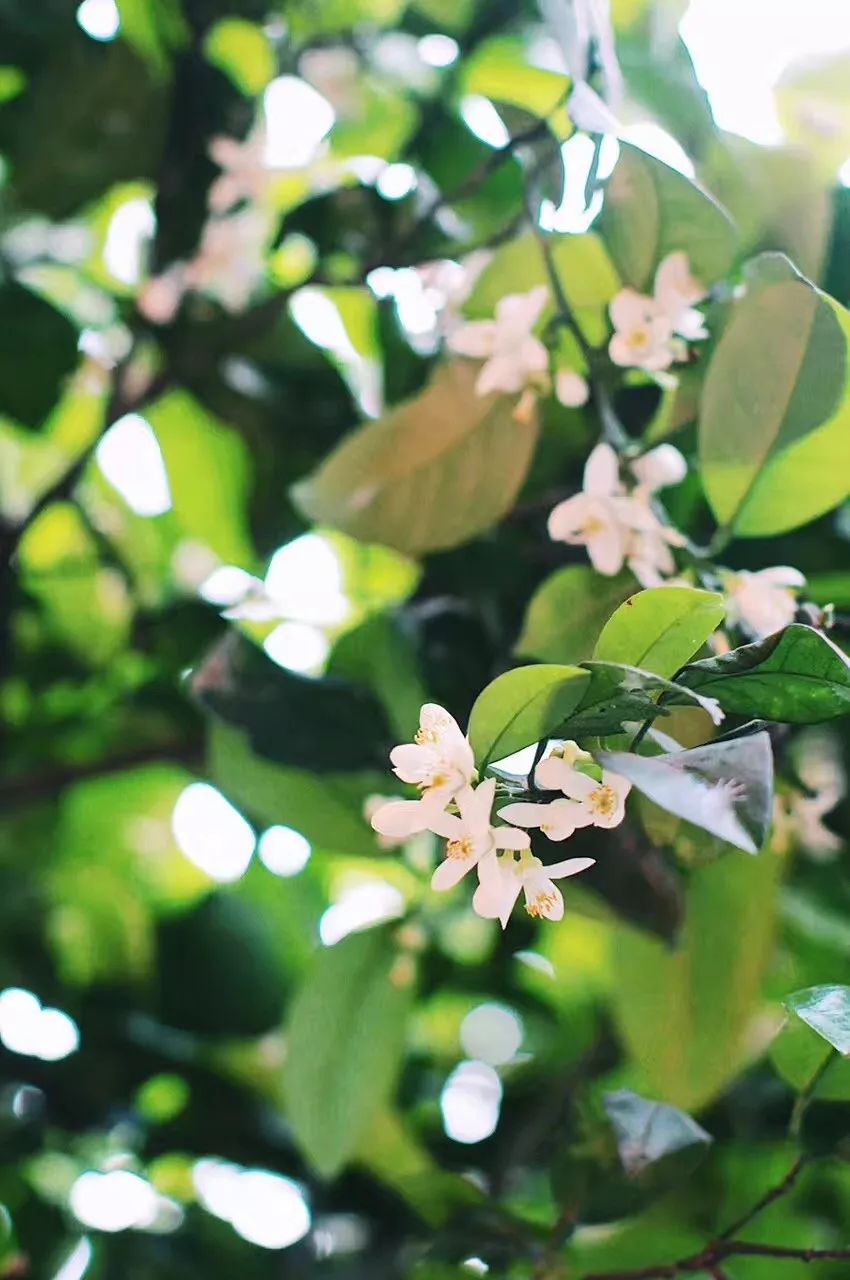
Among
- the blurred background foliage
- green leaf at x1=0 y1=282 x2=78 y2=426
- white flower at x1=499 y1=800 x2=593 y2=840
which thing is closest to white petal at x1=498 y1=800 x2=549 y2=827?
white flower at x1=499 y1=800 x2=593 y2=840

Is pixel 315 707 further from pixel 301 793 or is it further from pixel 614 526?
pixel 614 526

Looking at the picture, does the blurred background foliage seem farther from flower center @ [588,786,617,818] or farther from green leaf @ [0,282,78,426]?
flower center @ [588,786,617,818]

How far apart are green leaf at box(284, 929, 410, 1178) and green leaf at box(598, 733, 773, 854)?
0.30 metres

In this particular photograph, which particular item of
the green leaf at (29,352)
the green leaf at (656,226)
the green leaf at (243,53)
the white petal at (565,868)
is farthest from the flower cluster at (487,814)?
the green leaf at (243,53)

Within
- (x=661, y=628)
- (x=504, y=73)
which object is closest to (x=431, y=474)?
(x=661, y=628)

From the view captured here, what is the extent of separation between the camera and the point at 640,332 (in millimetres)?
401

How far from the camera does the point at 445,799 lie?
26 cm

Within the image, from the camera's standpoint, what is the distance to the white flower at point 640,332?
398 millimetres

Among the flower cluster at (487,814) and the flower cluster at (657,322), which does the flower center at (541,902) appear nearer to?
the flower cluster at (487,814)

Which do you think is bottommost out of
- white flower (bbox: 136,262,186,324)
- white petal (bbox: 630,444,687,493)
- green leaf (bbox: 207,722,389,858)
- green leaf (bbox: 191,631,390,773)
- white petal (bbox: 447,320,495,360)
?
green leaf (bbox: 207,722,389,858)

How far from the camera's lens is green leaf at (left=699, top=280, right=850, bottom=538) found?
0.37 meters

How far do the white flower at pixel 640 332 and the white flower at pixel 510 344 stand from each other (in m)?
0.03

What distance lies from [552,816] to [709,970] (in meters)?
0.25

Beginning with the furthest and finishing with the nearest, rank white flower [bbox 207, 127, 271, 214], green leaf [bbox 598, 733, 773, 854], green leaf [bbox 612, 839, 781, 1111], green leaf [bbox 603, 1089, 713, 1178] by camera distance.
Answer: white flower [bbox 207, 127, 271, 214], green leaf [bbox 612, 839, 781, 1111], green leaf [bbox 603, 1089, 713, 1178], green leaf [bbox 598, 733, 773, 854]
